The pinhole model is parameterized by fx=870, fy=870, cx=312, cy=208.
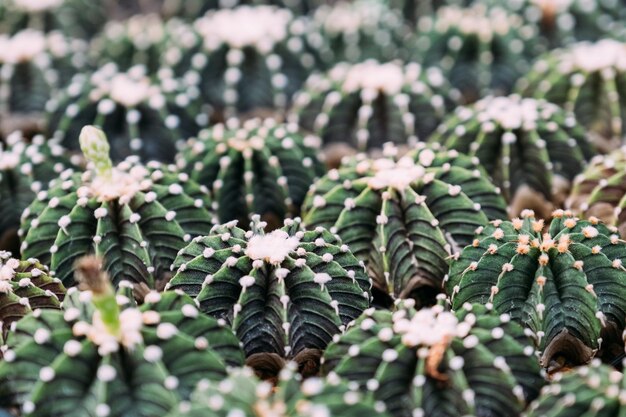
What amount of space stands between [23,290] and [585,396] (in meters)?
1.77

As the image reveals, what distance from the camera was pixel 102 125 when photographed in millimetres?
3889

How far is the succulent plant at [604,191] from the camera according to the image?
3.26 metres

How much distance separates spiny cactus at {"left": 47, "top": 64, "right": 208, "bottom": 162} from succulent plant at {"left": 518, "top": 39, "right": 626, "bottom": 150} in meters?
1.67

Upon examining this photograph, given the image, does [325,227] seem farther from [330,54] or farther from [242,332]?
[330,54]

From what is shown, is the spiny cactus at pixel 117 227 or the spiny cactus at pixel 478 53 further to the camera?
the spiny cactus at pixel 478 53

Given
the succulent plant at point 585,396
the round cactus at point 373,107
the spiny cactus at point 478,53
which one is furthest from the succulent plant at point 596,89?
the succulent plant at point 585,396

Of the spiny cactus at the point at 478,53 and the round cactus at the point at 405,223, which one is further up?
the spiny cactus at the point at 478,53

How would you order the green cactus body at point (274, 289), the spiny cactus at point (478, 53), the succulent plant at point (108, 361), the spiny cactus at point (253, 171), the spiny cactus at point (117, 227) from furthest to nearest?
the spiny cactus at point (478, 53)
the spiny cactus at point (253, 171)
the spiny cactus at point (117, 227)
the green cactus body at point (274, 289)
the succulent plant at point (108, 361)

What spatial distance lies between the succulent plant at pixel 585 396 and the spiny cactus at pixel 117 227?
1402 mm

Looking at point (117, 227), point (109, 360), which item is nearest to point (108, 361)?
point (109, 360)

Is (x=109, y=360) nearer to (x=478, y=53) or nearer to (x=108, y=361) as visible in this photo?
(x=108, y=361)

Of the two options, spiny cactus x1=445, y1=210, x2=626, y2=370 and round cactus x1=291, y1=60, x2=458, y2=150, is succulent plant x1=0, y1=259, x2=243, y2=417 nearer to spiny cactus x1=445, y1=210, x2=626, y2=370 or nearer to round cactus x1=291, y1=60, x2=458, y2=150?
spiny cactus x1=445, y1=210, x2=626, y2=370

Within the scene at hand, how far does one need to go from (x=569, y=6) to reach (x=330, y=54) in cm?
135

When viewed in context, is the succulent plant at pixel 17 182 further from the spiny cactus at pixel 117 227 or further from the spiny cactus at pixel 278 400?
the spiny cactus at pixel 278 400
